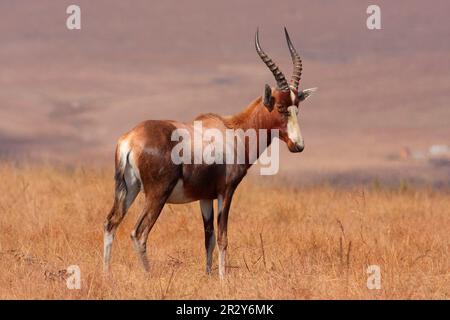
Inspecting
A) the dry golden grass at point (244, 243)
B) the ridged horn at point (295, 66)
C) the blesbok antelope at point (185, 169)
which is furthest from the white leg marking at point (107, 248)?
the ridged horn at point (295, 66)

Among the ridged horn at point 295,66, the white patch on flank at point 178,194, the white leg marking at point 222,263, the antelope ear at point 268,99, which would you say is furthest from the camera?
the ridged horn at point 295,66

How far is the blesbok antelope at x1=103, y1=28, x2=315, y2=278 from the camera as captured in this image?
28.7 ft

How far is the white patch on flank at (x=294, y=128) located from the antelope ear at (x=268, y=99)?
267mm

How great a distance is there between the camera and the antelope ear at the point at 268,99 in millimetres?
9461

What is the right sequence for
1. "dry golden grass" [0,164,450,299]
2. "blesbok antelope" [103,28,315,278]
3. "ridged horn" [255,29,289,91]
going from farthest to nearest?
"ridged horn" [255,29,289,91] < "blesbok antelope" [103,28,315,278] < "dry golden grass" [0,164,450,299]

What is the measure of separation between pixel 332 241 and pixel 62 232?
468cm

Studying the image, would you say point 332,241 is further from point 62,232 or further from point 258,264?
point 62,232

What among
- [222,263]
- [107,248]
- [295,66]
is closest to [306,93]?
[295,66]

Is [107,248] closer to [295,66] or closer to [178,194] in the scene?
[178,194]

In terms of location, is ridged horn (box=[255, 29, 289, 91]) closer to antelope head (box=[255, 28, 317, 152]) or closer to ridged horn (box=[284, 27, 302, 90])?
antelope head (box=[255, 28, 317, 152])

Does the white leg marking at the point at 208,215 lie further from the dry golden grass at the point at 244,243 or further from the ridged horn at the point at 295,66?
the ridged horn at the point at 295,66

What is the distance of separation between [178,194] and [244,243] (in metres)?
3.01

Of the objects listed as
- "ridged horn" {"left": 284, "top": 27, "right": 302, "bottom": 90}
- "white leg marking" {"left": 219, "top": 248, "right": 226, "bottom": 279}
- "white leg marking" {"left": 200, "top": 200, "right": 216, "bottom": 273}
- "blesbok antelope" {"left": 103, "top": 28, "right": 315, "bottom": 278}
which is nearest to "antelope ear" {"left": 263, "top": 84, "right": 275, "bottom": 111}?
"blesbok antelope" {"left": 103, "top": 28, "right": 315, "bottom": 278}
